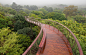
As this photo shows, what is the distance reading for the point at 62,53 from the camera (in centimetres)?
290

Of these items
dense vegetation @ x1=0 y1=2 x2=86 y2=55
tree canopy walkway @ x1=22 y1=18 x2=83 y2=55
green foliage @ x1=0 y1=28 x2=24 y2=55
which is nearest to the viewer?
tree canopy walkway @ x1=22 y1=18 x2=83 y2=55

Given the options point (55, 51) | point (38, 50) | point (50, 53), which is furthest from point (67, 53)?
point (38, 50)

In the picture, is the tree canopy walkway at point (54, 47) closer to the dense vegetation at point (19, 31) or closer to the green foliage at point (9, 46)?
the dense vegetation at point (19, 31)

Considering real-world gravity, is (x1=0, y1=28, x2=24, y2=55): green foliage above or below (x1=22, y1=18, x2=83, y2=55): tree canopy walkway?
below

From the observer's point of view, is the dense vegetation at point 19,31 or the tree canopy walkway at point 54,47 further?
the dense vegetation at point 19,31

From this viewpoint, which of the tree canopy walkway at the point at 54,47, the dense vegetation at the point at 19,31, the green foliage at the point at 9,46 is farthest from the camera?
the green foliage at the point at 9,46

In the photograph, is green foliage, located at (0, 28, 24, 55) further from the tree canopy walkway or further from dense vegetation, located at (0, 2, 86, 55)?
the tree canopy walkway

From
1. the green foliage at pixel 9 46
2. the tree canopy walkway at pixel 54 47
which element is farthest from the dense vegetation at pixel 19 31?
the tree canopy walkway at pixel 54 47

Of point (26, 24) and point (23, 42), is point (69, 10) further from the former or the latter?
point (23, 42)

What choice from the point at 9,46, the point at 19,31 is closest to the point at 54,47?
the point at 9,46

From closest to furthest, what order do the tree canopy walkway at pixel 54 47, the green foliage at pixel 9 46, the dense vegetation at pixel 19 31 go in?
1. the tree canopy walkway at pixel 54 47
2. the dense vegetation at pixel 19 31
3. the green foliage at pixel 9 46

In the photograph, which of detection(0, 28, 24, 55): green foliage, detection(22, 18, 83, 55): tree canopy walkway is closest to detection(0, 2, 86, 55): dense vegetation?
detection(0, 28, 24, 55): green foliage

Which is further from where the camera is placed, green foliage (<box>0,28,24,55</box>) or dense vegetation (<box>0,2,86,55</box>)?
green foliage (<box>0,28,24,55</box>)

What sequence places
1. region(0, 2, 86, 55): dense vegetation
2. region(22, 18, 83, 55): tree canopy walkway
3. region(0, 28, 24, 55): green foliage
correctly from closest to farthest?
region(22, 18, 83, 55): tree canopy walkway → region(0, 2, 86, 55): dense vegetation → region(0, 28, 24, 55): green foliage
